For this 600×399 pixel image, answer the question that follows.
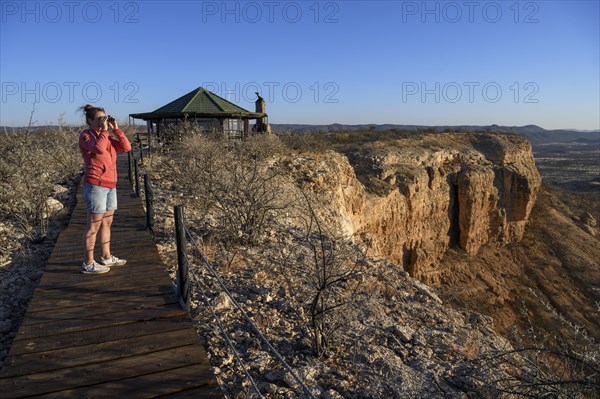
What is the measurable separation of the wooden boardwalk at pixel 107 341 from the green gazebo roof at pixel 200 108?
13.9 metres

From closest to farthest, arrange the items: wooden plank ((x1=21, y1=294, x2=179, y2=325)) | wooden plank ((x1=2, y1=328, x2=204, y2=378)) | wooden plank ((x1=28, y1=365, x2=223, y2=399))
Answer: wooden plank ((x1=28, y1=365, x2=223, y2=399))
wooden plank ((x1=2, y1=328, x2=204, y2=378))
wooden plank ((x1=21, y1=294, x2=179, y2=325))

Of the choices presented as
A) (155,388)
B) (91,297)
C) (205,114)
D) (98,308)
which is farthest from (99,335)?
(205,114)

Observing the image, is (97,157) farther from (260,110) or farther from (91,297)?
(260,110)

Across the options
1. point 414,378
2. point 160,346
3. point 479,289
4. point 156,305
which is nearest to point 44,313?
point 156,305

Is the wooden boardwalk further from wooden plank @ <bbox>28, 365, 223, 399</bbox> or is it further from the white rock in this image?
the white rock

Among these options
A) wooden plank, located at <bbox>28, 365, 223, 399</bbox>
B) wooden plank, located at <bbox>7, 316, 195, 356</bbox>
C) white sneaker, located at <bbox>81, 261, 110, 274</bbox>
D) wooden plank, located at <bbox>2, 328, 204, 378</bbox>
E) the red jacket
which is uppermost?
the red jacket

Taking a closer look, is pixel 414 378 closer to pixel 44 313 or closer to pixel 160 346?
pixel 160 346

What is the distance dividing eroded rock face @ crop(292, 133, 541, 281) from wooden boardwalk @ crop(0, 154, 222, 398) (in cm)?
767

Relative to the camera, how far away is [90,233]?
4.00m

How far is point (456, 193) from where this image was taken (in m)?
22.9

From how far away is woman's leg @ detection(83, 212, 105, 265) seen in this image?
13.1 ft

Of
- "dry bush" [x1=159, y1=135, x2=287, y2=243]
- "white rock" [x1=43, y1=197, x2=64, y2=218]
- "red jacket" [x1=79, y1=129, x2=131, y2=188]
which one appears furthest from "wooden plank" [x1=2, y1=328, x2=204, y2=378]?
"white rock" [x1=43, y1=197, x2=64, y2=218]

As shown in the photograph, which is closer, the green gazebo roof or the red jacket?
the red jacket

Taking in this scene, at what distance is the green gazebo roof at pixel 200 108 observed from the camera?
17500 millimetres
